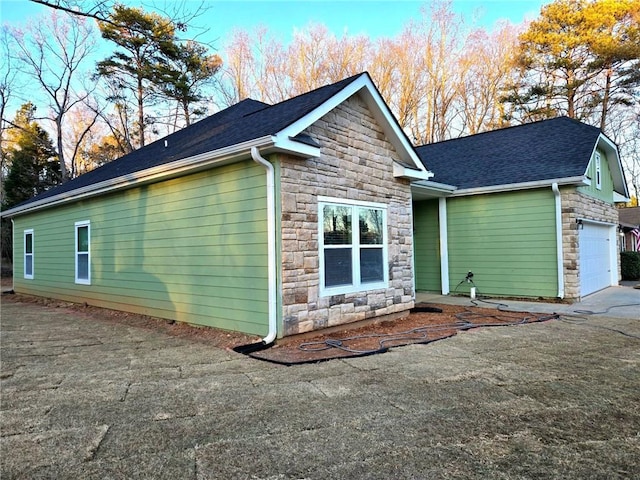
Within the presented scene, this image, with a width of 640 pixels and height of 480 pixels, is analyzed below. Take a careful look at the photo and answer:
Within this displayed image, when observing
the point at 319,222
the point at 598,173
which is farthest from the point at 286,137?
the point at 598,173

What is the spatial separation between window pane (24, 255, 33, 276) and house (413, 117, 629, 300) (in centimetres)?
1173

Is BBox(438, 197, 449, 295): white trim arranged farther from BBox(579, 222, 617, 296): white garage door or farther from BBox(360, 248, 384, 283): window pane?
BBox(360, 248, 384, 283): window pane

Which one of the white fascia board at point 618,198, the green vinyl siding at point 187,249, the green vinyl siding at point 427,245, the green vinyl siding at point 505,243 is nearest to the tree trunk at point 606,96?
the white fascia board at point 618,198

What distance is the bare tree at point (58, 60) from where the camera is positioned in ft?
58.6

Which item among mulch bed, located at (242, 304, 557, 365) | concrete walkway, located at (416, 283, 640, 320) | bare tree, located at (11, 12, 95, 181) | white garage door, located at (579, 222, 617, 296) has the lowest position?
concrete walkway, located at (416, 283, 640, 320)

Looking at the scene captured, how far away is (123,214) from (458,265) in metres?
8.21

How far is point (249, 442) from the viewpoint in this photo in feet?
8.75

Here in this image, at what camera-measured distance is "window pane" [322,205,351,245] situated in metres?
6.08

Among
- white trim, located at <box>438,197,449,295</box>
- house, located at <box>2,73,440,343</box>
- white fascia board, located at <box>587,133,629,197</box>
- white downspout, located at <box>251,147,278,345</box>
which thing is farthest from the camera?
white fascia board, located at <box>587,133,629,197</box>

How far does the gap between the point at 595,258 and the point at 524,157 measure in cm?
343

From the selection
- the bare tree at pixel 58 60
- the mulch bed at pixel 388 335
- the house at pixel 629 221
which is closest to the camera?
the mulch bed at pixel 388 335

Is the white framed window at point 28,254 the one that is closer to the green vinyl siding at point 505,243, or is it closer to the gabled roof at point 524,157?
the gabled roof at point 524,157

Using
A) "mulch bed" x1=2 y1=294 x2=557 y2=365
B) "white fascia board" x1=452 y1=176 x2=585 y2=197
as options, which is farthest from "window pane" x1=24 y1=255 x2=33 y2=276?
"white fascia board" x1=452 y1=176 x2=585 y2=197

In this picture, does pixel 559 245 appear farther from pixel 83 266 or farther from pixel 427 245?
pixel 83 266
